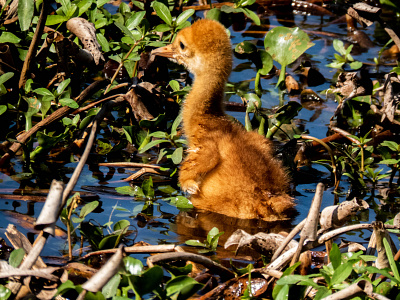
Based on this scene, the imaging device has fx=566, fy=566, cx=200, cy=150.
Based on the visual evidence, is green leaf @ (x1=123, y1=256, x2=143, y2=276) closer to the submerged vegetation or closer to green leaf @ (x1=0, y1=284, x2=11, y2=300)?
the submerged vegetation

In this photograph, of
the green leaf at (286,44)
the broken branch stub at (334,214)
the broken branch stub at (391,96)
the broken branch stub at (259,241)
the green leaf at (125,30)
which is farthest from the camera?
the green leaf at (286,44)

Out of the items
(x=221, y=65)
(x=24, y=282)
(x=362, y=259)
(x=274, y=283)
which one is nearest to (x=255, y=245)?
(x=274, y=283)

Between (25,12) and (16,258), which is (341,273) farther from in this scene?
(25,12)

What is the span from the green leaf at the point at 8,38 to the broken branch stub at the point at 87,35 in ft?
1.42

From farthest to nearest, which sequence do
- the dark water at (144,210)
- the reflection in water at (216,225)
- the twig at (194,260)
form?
the reflection in water at (216,225)
the dark water at (144,210)
the twig at (194,260)

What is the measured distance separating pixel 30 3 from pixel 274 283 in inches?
102

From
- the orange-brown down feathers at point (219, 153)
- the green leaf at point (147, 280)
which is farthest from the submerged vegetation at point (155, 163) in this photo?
the orange-brown down feathers at point (219, 153)

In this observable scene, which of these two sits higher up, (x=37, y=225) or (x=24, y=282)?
(x=37, y=225)

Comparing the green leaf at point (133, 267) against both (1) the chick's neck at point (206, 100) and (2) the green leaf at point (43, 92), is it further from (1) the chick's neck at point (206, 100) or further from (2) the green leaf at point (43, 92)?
(2) the green leaf at point (43, 92)

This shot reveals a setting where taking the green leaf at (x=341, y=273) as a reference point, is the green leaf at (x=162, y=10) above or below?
above

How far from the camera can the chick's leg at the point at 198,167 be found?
3598 millimetres

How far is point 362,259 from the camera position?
2562mm

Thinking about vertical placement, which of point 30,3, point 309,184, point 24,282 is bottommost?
point 309,184

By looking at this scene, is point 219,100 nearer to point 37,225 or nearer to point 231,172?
point 231,172
